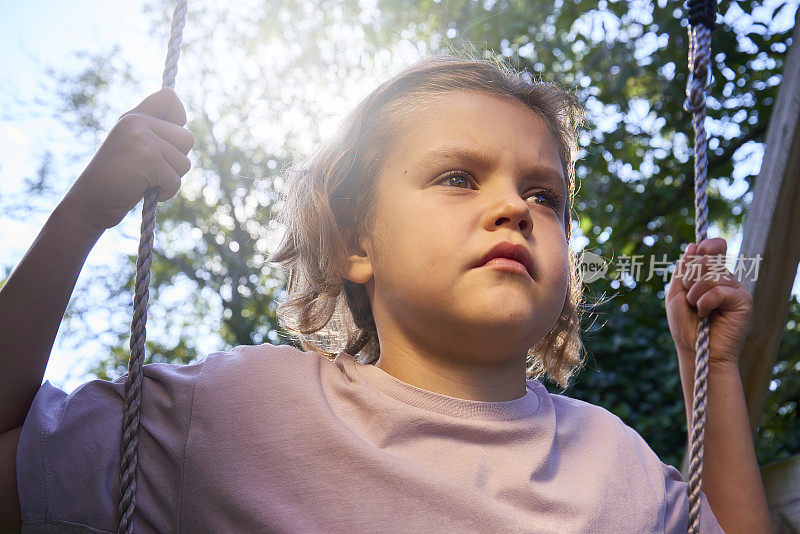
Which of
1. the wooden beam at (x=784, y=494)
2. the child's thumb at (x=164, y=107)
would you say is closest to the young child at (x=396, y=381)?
the child's thumb at (x=164, y=107)

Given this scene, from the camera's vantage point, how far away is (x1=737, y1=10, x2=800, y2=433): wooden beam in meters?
1.78

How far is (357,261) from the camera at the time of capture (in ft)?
4.45

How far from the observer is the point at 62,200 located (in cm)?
100

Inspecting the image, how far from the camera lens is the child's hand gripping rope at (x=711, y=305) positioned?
147cm

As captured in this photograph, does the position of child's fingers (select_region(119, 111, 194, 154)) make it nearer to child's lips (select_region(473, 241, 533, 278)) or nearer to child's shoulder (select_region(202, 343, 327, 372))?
child's shoulder (select_region(202, 343, 327, 372))

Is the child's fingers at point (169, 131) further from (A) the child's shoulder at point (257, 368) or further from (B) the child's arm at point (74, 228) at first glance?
(A) the child's shoulder at point (257, 368)

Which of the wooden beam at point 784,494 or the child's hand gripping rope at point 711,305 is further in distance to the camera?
the wooden beam at point 784,494

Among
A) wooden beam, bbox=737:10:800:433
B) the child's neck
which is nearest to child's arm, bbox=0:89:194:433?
the child's neck

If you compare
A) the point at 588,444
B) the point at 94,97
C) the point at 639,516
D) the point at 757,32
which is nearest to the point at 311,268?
the point at 588,444

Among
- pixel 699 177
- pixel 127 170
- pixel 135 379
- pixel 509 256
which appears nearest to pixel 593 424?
pixel 509 256

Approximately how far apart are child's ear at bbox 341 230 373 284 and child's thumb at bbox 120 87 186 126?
1.40 feet

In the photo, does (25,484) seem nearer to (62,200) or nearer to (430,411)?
(62,200)

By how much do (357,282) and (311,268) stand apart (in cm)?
18

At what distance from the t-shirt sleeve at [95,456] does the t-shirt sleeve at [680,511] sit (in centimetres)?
83
